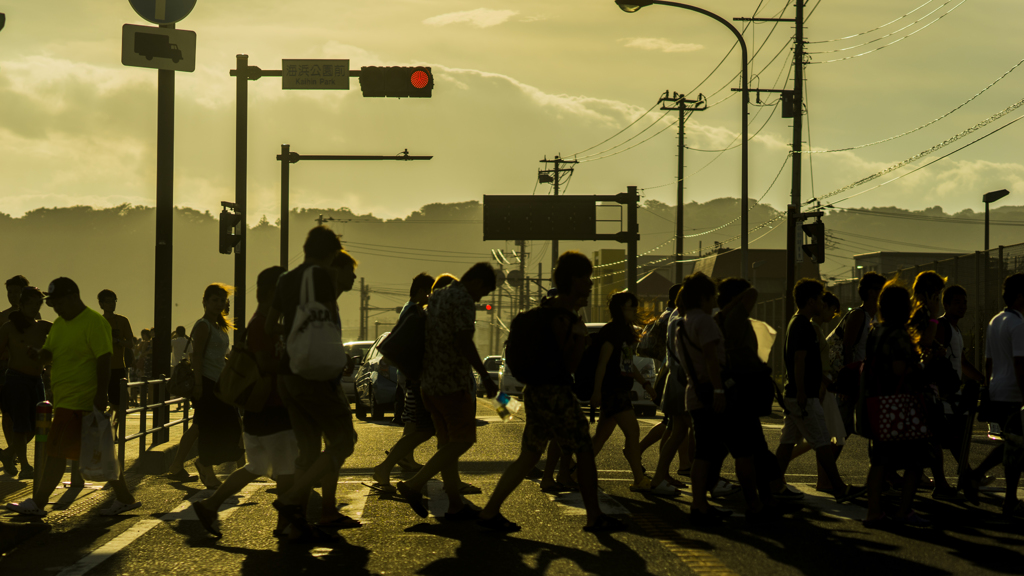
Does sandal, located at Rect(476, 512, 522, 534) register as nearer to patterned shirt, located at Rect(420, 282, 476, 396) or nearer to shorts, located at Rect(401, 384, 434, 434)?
patterned shirt, located at Rect(420, 282, 476, 396)

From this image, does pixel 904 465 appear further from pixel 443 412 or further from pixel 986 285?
pixel 986 285

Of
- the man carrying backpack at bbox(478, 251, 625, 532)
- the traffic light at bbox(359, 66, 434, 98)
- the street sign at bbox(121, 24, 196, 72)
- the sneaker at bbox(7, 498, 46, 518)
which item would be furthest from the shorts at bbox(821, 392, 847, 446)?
the traffic light at bbox(359, 66, 434, 98)

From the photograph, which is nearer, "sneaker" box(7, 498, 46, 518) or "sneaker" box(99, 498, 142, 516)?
"sneaker" box(7, 498, 46, 518)

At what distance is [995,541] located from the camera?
6.80 m

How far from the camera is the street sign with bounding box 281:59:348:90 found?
17047 millimetres

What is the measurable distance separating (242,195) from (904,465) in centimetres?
1416

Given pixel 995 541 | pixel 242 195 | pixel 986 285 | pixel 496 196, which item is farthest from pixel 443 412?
pixel 496 196

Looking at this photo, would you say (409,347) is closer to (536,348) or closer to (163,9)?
(536,348)

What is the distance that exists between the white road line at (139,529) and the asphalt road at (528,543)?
0.04ft

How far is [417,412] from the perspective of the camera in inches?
371

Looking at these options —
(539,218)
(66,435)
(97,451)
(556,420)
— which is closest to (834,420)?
(556,420)

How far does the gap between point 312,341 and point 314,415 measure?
500mm

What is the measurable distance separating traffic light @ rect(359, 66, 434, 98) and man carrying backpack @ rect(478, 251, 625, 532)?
9321 mm

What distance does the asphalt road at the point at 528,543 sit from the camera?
608cm
